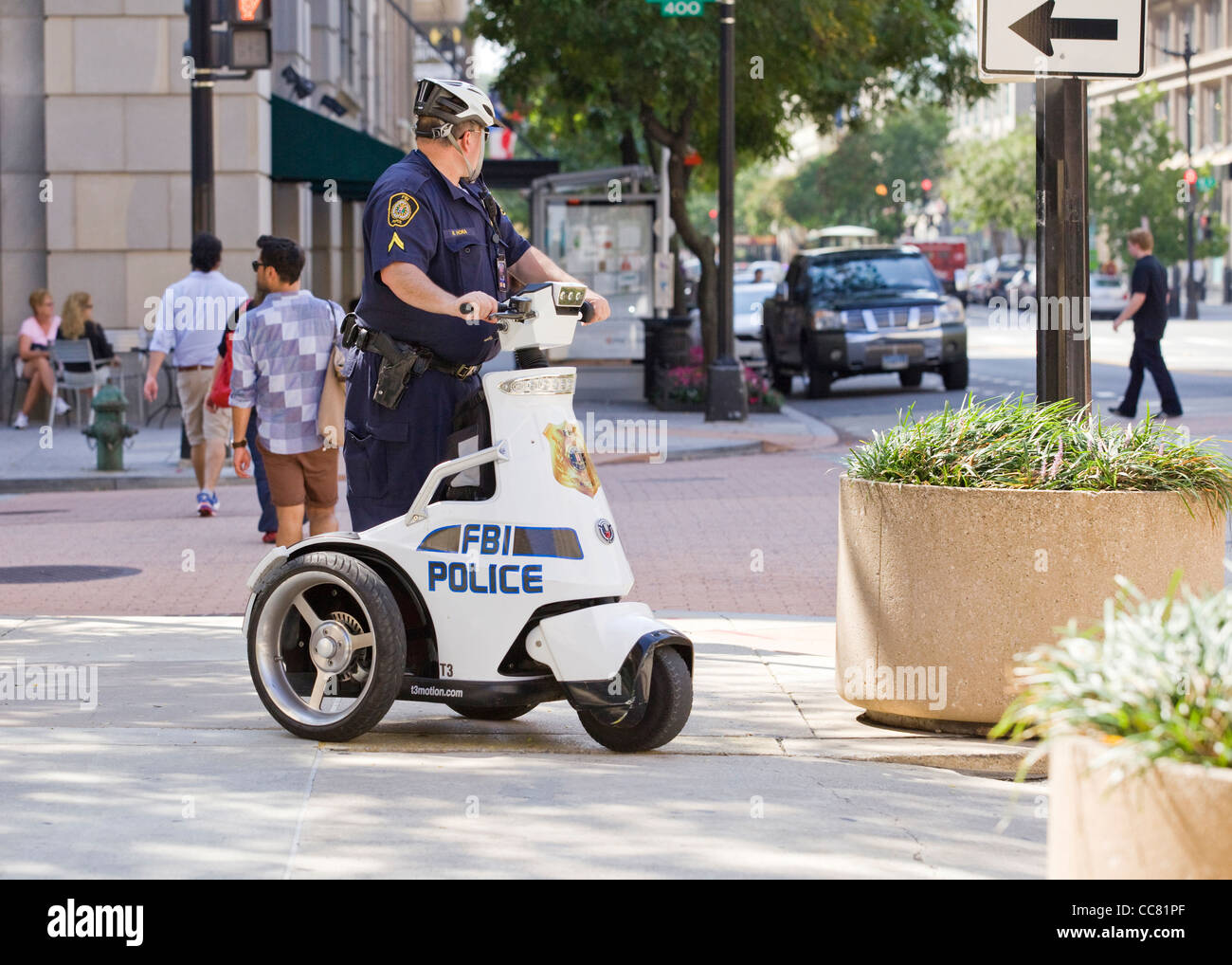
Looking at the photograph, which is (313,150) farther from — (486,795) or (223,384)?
(486,795)

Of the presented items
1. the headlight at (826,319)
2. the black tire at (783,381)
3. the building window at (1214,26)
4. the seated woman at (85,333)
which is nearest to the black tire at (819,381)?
the headlight at (826,319)

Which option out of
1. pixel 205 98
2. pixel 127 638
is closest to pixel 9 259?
pixel 205 98

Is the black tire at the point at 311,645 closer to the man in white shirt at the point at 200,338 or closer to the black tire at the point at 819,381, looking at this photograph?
the man in white shirt at the point at 200,338

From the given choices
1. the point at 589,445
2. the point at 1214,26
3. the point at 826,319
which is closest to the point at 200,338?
the point at 589,445

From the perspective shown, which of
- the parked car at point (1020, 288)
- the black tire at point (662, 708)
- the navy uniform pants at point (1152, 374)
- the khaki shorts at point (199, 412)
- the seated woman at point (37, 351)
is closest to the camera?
the black tire at point (662, 708)

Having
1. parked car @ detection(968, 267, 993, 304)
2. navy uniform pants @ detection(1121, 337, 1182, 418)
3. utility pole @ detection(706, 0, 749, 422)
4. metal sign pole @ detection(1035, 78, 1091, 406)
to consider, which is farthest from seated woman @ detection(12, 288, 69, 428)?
parked car @ detection(968, 267, 993, 304)

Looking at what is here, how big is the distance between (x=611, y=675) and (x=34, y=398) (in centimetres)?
1569

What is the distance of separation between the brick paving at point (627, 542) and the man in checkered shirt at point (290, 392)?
85 cm

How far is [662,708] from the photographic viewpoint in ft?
17.6

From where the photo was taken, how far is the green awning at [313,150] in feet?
66.5

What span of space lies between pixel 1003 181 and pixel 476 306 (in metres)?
76.1

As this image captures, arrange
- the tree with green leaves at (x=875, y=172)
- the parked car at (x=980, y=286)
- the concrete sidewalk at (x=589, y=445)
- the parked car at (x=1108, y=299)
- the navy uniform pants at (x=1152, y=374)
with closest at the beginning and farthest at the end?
the concrete sidewalk at (x=589, y=445)
the navy uniform pants at (x=1152, y=374)
the parked car at (x=1108, y=299)
the parked car at (x=980, y=286)
the tree with green leaves at (x=875, y=172)

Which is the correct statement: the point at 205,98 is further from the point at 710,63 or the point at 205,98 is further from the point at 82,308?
the point at 710,63

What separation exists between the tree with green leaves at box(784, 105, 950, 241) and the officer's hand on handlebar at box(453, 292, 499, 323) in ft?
267
